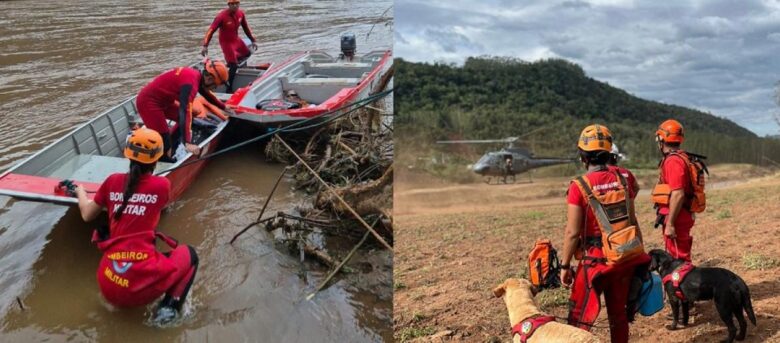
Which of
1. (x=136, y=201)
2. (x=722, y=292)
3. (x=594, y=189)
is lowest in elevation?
(x=722, y=292)

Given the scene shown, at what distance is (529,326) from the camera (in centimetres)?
270

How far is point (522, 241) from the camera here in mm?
7781

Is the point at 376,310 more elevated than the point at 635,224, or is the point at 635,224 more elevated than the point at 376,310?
the point at 635,224

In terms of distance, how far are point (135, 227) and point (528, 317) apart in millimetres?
2683

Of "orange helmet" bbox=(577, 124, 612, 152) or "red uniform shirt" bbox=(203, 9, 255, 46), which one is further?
"red uniform shirt" bbox=(203, 9, 255, 46)

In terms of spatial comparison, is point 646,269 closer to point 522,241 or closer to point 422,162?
point 522,241

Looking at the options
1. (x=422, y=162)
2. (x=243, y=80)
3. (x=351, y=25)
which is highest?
(x=351, y=25)

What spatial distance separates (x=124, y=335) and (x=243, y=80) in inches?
273

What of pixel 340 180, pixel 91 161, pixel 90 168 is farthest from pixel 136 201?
pixel 340 180

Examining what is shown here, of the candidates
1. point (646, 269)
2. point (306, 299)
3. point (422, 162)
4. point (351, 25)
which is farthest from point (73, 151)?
point (422, 162)

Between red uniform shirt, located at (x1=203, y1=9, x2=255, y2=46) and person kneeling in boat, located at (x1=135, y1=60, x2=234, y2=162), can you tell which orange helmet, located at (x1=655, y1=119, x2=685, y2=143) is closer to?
person kneeling in boat, located at (x1=135, y1=60, x2=234, y2=162)

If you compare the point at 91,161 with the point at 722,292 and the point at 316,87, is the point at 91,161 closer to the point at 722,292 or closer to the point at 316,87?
Answer: the point at 316,87

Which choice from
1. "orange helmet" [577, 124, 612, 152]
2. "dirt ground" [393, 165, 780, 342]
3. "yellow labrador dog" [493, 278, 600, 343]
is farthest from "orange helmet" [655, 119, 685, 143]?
"yellow labrador dog" [493, 278, 600, 343]

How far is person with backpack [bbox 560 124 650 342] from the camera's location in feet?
10.2
